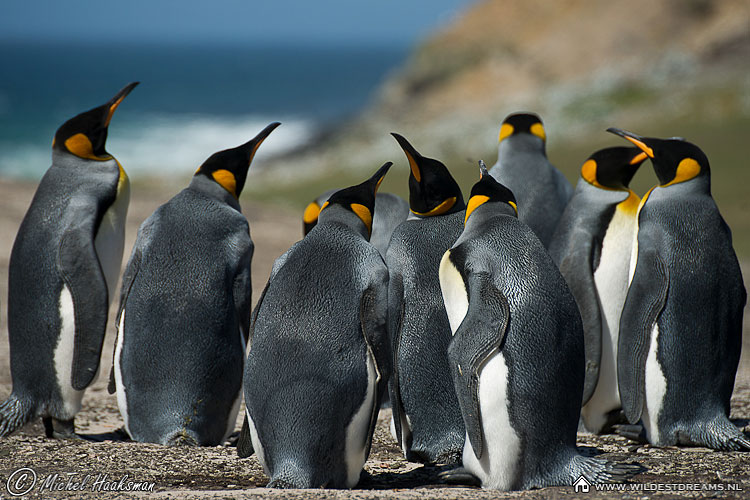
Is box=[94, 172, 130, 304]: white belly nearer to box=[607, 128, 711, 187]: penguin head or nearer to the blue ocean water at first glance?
box=[607, 128, 711, 187]: penguin head

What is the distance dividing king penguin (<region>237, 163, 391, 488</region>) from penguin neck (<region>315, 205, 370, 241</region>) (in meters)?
0.16

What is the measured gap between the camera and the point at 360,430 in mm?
3336

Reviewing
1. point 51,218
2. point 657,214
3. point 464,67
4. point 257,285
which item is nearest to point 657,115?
point 257,285

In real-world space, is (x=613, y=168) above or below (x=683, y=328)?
above

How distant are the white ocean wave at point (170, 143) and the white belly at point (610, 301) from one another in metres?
18.3

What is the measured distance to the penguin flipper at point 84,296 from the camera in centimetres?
434

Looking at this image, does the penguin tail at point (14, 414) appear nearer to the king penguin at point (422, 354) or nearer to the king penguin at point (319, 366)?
the king penguin at point (319, 366)

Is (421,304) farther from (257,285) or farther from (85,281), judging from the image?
(257,285)

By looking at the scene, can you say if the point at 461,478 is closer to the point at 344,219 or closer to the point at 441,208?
the point at 344,219

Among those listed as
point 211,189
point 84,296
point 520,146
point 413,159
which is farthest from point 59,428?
point 520,146

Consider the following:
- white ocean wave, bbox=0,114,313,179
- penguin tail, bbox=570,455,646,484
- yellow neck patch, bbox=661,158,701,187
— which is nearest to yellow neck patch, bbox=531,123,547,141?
yellow neck patch, bbox=661,158,701,187

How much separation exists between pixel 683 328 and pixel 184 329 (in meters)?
2.47

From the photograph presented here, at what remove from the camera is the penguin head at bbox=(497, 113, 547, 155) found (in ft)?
20.1

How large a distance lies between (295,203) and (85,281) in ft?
32.8
